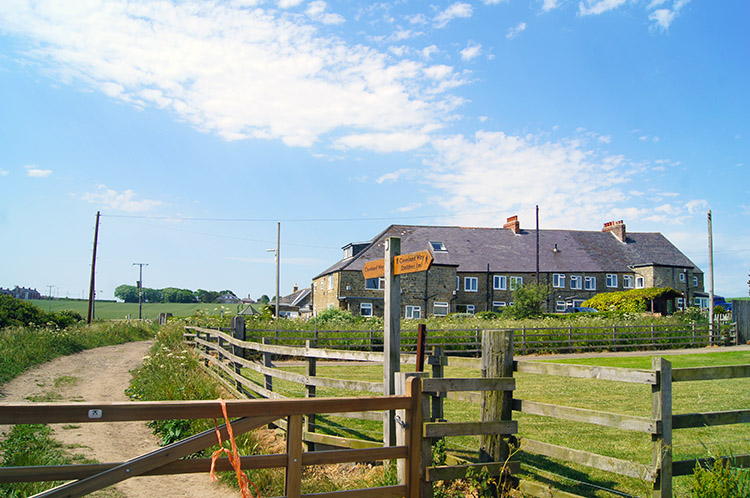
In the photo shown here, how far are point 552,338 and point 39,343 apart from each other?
2175 cm

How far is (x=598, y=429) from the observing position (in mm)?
9078

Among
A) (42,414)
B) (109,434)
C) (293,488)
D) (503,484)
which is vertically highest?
(42,414)

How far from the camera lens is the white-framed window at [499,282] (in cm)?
4616

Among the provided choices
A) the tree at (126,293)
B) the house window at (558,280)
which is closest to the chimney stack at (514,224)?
the house window at (558,280)

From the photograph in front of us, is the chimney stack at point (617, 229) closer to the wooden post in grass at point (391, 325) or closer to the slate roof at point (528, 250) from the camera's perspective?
the slate roof at point (528, 250)

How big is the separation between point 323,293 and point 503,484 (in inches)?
1732

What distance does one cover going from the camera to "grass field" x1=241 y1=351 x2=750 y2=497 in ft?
19.8

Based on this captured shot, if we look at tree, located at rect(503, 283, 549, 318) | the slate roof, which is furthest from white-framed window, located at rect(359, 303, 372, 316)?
tree, located at rect(503, 283, 549, 318)

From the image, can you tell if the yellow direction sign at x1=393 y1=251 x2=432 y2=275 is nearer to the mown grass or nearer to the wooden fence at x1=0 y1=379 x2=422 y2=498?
the wooden fence at x1=0 y1=379 x2=422 y2=498

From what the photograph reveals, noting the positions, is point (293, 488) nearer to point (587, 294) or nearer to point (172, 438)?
point (172, 438)

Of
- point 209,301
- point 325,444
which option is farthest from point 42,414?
point 209,301

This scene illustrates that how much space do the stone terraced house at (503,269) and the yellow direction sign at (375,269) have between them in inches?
1381

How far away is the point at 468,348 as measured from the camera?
87.8 feet

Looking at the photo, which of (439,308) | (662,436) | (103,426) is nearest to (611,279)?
(439,308)
